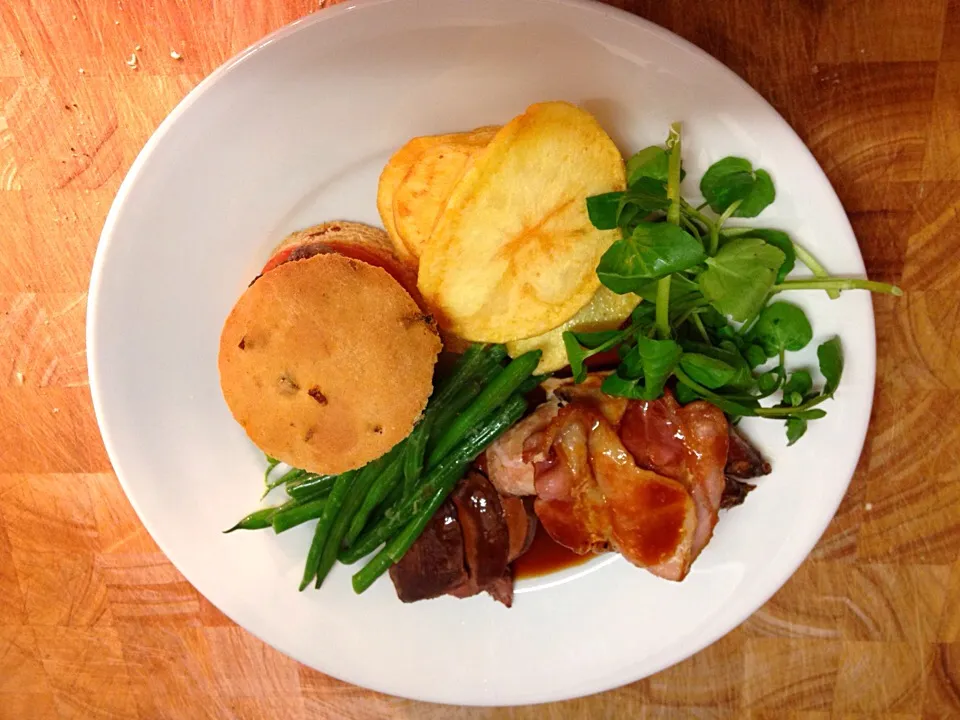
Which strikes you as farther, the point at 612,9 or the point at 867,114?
the point at 867,114

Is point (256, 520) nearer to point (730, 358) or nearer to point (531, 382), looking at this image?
point (531, 382)

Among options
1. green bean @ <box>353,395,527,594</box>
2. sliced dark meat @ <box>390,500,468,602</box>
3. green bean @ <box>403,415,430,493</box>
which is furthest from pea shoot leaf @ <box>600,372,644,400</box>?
sliced dark meat @ <box>390,500,468,602</box>

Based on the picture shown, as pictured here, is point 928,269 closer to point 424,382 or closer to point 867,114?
point 867,114

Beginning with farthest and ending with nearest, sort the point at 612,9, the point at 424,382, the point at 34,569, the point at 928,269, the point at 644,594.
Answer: the point at 34,569
the point at 644,594
the point at 928,269
the point at 424,382
the point at 612,9

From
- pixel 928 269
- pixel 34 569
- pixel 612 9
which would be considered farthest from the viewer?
pixel 34 569

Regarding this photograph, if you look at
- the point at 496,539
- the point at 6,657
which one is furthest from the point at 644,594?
the point at 6,657

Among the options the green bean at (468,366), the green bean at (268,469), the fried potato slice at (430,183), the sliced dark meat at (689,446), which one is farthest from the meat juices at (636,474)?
the green bean at (268,469)

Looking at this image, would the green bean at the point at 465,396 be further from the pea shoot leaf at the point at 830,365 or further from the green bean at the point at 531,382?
the pea shoot leaf at the point at 830,365

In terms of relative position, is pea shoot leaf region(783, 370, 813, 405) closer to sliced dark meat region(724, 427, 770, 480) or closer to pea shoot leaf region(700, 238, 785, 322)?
sliced dark meat region(724, 427, 770, 480)
